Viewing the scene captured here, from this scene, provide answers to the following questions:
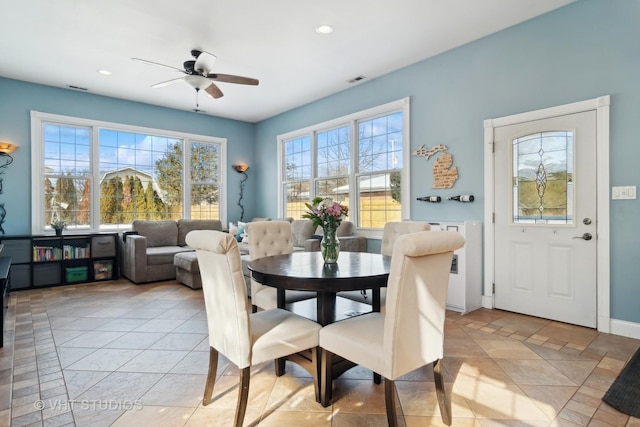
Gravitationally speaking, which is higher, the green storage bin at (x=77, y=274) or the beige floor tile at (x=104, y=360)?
the green storage bin at (x=77, y=274)

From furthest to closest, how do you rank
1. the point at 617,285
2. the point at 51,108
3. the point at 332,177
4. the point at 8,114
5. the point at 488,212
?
1. the point at 332,177
2. the point at 51,108
3. the point at 8,114
4. the point at 488,212
5. the point at 617,285

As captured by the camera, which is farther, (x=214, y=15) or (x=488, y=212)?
(x=488, y=212)

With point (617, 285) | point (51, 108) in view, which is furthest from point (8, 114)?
point (617, 285)

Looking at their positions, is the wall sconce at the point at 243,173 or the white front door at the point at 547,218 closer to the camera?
the white front door at the point at 547,218

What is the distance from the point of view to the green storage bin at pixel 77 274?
16.3 feet

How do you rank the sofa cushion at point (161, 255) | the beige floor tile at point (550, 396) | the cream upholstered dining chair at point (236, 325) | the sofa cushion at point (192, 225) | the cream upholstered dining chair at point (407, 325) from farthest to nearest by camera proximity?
the sofa cushion at point (192, 225), the sofa cushion at point (161, 255), the beige floor tile at point (550, 396), the cream upholstered dining chair at point (236, 325), the cream upholstered dining chair at point (407, 325)

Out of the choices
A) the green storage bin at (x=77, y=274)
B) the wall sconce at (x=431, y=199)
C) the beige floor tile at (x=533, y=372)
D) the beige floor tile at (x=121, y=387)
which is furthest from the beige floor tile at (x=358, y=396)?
the green storage bin at (x=77, y=274)

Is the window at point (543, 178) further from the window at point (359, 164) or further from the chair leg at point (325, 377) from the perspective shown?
the chair leg at point (325, 377)

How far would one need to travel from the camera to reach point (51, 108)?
508 cm

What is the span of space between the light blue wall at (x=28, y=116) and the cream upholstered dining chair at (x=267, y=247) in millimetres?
4111

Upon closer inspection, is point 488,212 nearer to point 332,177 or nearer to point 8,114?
point 332,177

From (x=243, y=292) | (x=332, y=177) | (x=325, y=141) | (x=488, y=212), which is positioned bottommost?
(x=243, y=292)

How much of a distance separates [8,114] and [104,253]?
7.48ft

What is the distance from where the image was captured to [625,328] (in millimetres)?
2854
